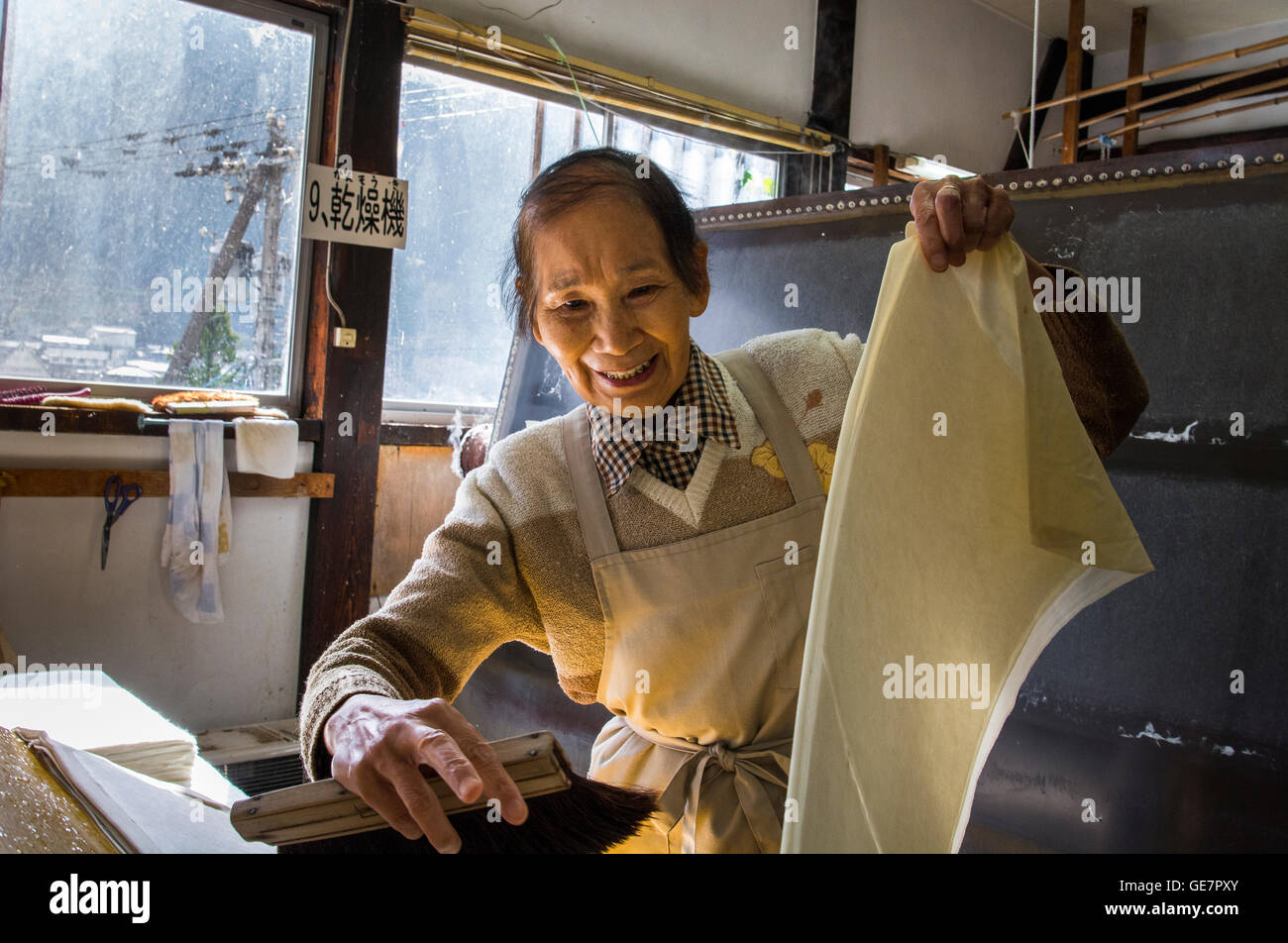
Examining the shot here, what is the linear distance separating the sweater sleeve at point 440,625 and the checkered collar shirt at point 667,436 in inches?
7.1

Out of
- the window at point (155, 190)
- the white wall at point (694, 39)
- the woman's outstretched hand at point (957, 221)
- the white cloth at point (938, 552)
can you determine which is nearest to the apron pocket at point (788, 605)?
the white cloth at point (938, 552)

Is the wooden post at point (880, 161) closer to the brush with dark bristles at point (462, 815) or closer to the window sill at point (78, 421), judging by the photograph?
the window sill at point (78, 421)

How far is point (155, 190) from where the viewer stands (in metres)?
3.71

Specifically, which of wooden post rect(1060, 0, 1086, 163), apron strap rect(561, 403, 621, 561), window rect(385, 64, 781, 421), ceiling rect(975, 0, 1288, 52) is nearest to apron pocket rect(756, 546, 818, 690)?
apron strap rect(561, 403, 621, 561)

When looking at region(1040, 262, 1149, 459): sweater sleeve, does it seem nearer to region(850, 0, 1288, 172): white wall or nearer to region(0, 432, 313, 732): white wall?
region(0, 432, 313, 732): white wall

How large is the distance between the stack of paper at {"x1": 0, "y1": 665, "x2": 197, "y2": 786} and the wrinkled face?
0.87 metres

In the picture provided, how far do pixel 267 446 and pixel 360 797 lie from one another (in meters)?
3.06

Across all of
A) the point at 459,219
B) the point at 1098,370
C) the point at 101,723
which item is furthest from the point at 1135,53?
the point at 101,723

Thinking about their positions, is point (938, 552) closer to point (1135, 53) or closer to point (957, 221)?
point (957, 221)

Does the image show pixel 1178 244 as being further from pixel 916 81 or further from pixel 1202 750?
pixel 916 81

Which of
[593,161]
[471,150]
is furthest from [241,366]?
[593,161]

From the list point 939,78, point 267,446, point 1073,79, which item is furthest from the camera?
point 939,78

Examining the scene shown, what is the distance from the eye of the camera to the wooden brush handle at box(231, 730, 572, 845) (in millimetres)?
917

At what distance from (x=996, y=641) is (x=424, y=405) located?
159 inches
